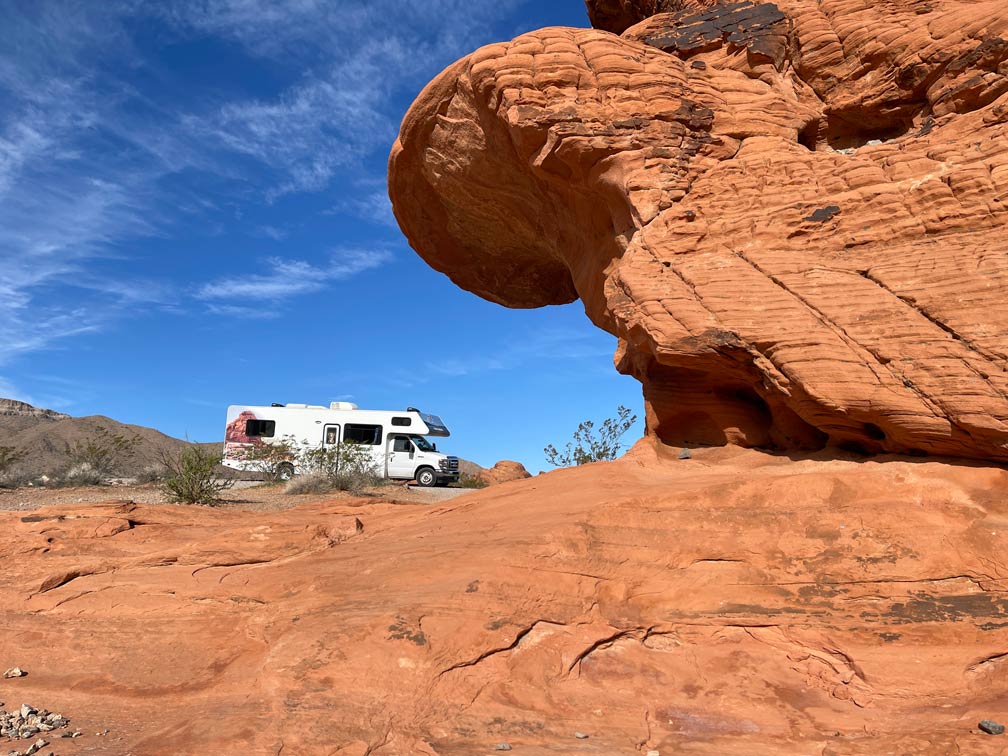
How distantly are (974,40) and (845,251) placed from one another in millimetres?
2699

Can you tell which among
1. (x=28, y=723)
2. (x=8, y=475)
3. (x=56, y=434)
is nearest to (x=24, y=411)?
(x=56, y=434)

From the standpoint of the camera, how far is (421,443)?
22.8 meters

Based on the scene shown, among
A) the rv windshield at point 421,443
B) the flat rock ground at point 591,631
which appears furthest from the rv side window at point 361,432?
the flat rock ground at point 591,631

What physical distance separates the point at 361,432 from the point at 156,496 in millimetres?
7918

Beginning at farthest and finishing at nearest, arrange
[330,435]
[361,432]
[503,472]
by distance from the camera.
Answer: [503,472] < [330,435] < [361,432]

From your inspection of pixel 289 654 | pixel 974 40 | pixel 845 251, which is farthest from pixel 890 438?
pixel 289 654

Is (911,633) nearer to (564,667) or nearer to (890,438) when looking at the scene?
(890,438)

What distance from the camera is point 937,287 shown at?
515 centimetres

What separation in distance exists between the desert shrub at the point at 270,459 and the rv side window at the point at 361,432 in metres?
1.87

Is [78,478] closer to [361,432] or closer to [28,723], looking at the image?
[361,432]

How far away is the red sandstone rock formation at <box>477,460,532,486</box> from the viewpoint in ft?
81.1

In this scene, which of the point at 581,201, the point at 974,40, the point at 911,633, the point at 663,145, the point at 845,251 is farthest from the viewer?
the point at 581,201

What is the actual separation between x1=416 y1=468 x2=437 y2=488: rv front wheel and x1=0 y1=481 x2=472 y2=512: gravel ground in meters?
3.20

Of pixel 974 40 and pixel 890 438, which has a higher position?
pixel 974 40
